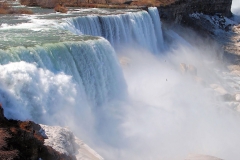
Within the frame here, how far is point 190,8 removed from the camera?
125 feet

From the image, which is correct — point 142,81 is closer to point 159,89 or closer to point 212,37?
point 159,89

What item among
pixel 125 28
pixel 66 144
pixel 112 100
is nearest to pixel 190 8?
pixel 125 28

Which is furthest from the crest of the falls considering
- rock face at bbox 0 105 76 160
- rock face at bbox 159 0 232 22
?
rock face at bbox 0 105 76 160

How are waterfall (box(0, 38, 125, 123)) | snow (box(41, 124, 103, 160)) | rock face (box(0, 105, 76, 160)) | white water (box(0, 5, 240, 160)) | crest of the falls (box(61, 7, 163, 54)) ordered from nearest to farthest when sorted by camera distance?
rock face (box(0, 105, 76, 160)), snow (box(41, 124, 103, 160)), waterfall (box(0, 38, 125, 123)), white water (box(0, 5, 240, 160)), crest of the falls (box(61, 7, 163, 54))

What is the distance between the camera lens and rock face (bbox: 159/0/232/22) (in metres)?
31.4

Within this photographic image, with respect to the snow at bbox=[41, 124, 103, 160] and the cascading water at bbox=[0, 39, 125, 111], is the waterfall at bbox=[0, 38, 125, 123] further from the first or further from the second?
the snow at bbox=[41, 124, 103, 160]

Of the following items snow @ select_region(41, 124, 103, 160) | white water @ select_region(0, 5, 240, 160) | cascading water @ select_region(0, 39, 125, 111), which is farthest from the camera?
cascading water @ select_region(0, 39, 125, 111)

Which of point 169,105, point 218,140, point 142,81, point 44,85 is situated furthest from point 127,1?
point 44,85

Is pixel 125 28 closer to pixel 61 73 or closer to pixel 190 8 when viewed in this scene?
pixel 61 73

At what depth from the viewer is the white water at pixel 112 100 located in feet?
33.9

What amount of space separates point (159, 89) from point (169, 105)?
73.9 inches

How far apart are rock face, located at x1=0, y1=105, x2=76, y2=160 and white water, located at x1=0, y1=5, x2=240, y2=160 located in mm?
1512

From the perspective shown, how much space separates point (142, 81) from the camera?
18.3m

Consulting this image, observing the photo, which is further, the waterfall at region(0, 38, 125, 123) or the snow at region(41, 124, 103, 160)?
the waterfall at region(0, 38, 125, 123)
